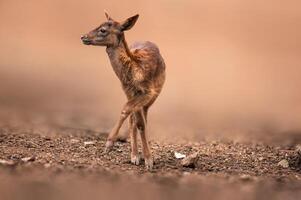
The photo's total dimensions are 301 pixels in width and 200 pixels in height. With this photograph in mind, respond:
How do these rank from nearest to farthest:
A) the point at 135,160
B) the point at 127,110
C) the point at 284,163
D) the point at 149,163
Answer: the point at 127,110 < the point at 149,163 < the point at 135,160 < the point at 284,163

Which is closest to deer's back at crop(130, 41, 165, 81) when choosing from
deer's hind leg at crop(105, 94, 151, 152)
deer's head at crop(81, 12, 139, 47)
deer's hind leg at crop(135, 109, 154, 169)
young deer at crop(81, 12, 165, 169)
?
young deer at crop(81, 12, 165, 169)

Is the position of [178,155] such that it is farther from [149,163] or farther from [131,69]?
[131,69]

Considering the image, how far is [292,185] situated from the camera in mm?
11789

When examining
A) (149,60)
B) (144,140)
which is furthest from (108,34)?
(144,140)

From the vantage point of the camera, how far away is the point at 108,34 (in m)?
12.3

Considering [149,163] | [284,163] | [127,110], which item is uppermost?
[127,110]

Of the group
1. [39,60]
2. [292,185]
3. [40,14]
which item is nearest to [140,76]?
[292,185]

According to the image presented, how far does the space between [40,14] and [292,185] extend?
2179cm

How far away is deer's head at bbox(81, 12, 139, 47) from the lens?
12227 mm

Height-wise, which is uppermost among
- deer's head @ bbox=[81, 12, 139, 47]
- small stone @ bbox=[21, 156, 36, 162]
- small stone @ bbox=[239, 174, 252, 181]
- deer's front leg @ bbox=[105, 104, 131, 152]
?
deer's head @ bbox=[81, 12, 139, 47]

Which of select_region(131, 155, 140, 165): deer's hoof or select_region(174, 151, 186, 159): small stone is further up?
select_region(174, 151, 186, 159): small stone

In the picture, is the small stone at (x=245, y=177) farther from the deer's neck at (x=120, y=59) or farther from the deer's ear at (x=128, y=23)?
the deer's ear at (x=128, y=23)

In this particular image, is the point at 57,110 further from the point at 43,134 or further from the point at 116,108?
the point at 43,134

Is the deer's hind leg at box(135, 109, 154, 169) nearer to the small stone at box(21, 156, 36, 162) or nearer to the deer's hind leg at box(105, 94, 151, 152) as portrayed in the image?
the deer's hind leg at box(105, 94, 151, 152)
